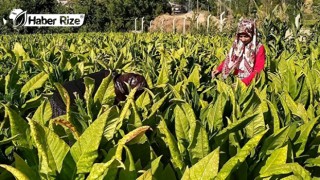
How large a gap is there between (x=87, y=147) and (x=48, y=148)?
0.11m

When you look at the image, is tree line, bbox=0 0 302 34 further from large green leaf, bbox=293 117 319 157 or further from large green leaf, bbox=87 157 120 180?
large green leaf, bbox=87 157 120 180

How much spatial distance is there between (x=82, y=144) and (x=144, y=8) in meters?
49.8

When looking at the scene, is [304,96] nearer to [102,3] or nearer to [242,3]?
[242,3]

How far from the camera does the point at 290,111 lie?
2520 mm

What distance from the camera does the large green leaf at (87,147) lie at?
57.4 inches

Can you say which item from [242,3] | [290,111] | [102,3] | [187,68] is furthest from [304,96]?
[102,3]

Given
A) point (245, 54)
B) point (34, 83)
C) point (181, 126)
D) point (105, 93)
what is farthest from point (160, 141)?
point (245, 54)

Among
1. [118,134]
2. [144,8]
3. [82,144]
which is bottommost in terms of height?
[144,8]

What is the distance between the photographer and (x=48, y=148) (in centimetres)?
146

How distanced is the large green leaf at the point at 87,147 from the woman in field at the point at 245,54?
12.3ft

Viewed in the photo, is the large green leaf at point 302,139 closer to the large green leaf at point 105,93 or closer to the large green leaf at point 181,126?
the large green leaf at point 181,126

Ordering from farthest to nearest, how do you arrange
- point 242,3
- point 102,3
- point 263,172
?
point 102,3, point 242,3, point 263,172

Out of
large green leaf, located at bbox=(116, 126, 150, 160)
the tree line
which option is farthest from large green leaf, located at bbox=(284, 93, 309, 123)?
the tree line

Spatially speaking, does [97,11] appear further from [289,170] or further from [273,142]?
[289,170]
